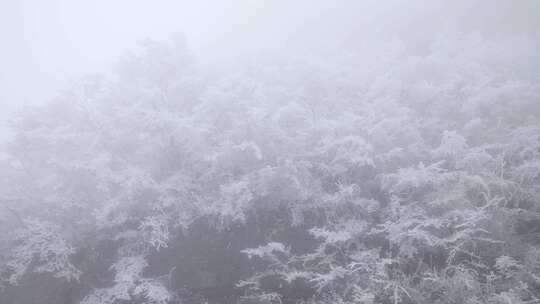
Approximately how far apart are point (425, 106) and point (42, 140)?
14195mm

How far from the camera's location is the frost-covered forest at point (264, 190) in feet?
27.5

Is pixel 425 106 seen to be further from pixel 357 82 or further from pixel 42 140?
pixel 42 140

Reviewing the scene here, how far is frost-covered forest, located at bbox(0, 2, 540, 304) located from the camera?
8.38 m

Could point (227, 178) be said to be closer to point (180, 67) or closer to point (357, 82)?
point (180, 67)

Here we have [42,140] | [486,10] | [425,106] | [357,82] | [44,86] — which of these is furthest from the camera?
[44,86]

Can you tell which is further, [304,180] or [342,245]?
[304,180]

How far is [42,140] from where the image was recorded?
11031 millimetres

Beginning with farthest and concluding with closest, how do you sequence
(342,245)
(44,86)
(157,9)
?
(157,9)
(44,86)
(342,245)

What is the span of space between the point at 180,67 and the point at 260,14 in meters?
19.1

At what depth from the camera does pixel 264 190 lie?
995cm

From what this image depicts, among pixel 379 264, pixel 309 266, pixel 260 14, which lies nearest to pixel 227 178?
pixel 309 266

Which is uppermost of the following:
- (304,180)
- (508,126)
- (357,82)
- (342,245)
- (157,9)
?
(157,9)

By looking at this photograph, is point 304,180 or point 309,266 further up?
point 304,180

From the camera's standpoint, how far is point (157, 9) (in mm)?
54312
